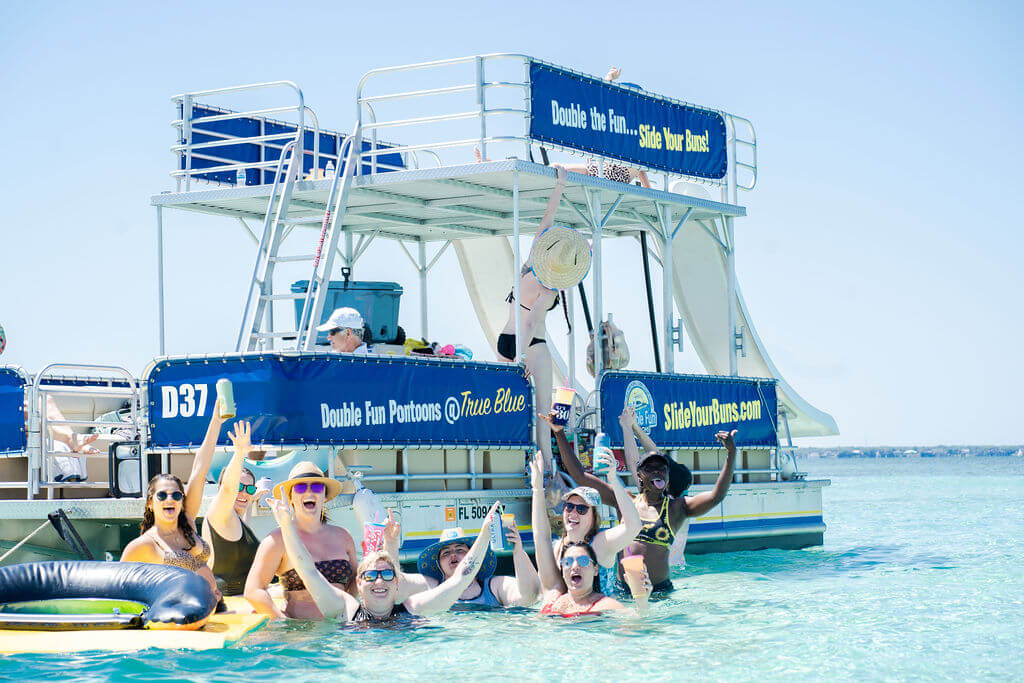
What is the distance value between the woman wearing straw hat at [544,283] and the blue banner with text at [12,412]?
179 inches

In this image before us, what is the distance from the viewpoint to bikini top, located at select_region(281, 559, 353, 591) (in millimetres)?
8883

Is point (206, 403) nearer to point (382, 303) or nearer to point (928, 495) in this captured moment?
point (382, 303)

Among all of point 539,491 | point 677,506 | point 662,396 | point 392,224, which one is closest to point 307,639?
point 539,491

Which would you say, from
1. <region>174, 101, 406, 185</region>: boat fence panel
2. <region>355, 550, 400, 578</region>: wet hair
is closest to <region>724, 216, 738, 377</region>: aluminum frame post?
<region>174, 101, 406, 185</region>: boat fence panel

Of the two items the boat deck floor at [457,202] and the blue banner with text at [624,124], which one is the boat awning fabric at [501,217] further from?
the blue banner with text at [624,124]

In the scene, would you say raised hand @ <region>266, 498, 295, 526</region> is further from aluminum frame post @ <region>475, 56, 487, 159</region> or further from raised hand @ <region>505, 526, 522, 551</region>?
aluminum frame post @ <region>475, 56, 487, 159</region>

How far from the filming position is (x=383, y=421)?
35.4 ft

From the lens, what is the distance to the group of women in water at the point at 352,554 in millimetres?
8578

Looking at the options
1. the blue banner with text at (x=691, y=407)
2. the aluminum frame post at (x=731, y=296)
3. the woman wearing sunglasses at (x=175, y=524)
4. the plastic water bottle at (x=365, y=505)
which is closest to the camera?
the woman wearing sunglasses at (x=175, y=524)

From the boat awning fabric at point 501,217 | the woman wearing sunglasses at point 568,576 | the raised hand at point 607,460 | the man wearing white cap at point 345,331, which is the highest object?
the boat awning fabric at point 501,217

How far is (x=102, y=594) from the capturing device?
830cm

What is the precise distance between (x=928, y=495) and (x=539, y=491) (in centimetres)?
3096

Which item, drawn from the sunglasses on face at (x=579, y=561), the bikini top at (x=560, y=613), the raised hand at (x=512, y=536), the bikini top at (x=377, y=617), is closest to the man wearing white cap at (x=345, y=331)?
the raised hand at (x=512, y=536)

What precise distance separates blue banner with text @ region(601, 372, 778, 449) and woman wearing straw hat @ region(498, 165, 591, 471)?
687mm
